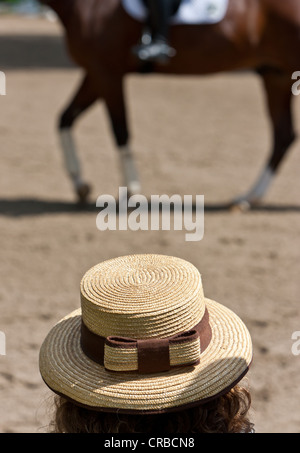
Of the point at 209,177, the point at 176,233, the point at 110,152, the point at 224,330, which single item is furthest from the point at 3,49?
the point at 224,330

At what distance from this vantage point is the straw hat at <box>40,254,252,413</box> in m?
1.17

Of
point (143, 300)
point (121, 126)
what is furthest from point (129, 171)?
point (143, 300)

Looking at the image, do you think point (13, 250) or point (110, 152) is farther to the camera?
point (110, 152)

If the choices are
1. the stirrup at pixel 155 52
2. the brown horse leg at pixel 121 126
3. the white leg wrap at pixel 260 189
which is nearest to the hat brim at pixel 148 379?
the stirrup at pixel 155 52

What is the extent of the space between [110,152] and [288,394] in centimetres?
408

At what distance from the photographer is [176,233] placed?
4.29m

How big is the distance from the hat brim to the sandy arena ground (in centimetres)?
71

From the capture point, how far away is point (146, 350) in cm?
118

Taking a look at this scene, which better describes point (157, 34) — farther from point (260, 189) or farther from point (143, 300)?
point (143, 300)

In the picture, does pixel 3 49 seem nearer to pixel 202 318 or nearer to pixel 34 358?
pixel 34 358

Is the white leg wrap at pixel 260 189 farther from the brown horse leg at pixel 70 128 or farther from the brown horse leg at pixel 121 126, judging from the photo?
the brown horse leg at pixel 70 128

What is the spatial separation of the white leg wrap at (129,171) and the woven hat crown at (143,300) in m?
3.33

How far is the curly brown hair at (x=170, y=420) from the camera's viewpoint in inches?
46.3

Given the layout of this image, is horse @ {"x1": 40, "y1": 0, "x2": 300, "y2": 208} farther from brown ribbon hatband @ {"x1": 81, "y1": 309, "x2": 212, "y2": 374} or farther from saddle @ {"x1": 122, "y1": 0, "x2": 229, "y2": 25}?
brown ribbon hatband @ {"x1": 81, "y1": 309, "x2": 212, "y2": 374}
